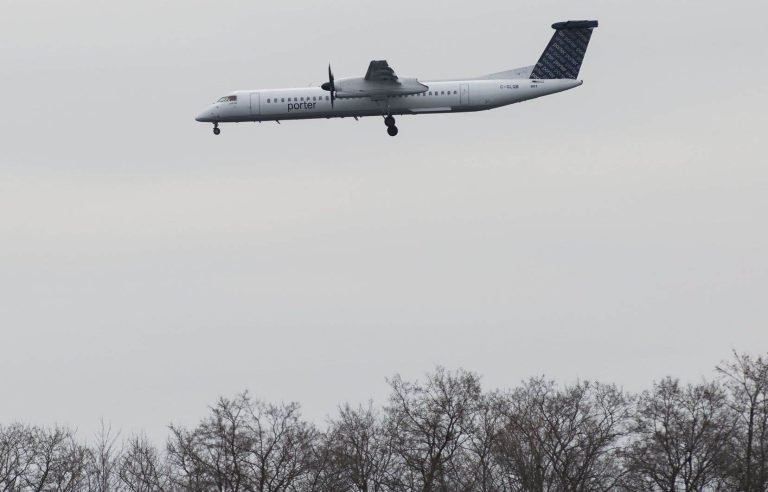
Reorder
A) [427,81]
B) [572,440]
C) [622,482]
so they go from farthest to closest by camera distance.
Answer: [427,81], [572,440], [622,482]

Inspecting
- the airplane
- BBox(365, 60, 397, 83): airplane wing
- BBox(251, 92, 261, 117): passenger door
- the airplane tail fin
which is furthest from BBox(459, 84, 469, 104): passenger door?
BBox(251, 92, 261, 117): passenger door

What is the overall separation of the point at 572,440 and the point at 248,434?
1756cm

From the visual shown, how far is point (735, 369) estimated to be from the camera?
2808 inches

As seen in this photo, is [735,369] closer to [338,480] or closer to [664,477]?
[664,477]

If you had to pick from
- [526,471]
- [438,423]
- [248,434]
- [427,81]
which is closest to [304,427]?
[248,434]

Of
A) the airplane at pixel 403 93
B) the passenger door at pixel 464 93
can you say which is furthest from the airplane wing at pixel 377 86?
the passenger door at pixel 464 93

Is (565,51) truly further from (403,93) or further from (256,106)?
(256,106)

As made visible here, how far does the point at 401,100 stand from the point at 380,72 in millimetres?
1927

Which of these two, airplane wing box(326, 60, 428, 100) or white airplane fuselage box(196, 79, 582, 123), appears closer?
airplane wing box(326, 60, 428, 100)

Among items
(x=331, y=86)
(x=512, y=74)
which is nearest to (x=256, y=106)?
(x=331, y=86)

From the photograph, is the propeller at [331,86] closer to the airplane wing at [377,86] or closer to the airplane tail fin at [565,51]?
the airplane wing at [377,86]

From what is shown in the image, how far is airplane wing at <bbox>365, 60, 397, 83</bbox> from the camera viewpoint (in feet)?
239

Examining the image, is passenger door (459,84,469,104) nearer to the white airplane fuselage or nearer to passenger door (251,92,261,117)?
the white airplane fuselage

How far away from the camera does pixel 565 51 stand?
77.9m
